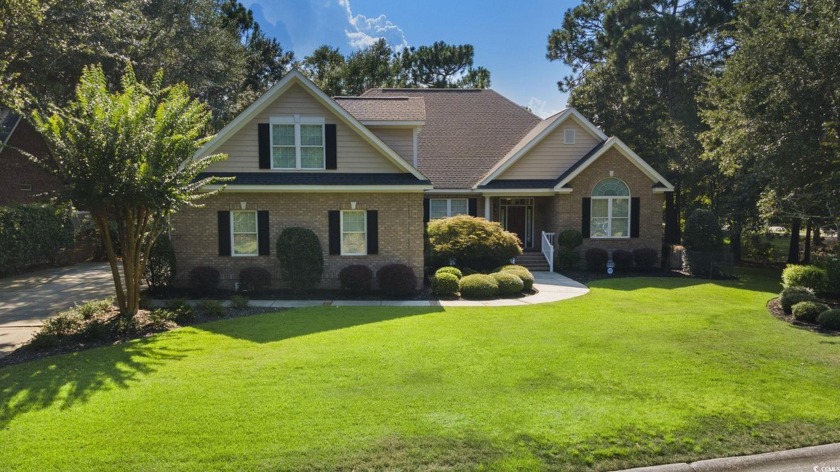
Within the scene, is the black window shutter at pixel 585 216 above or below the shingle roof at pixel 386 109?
below

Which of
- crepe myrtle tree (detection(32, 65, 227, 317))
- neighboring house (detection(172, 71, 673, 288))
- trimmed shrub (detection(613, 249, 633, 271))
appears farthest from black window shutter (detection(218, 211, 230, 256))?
trimmed shrub (detection(613, 249, 633, 271))

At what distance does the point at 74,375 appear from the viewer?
8.12 meters

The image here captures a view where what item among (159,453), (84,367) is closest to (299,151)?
(84,367)

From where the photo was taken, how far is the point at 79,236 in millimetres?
24531

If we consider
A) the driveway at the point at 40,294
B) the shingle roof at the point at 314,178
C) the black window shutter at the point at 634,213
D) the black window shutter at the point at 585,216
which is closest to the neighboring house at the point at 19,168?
the driveway at the point at 40,294

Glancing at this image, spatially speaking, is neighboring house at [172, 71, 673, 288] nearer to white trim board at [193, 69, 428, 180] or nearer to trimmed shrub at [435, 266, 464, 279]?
white trim board at [193, 69, 428, 180]

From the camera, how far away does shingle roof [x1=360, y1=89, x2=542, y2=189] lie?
78.4ft

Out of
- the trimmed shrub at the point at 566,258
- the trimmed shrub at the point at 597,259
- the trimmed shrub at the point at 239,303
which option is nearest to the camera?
the trimmed shrub at the point at 239,303

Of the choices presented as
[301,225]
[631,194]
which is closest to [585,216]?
[631,194]

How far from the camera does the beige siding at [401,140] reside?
1862 centimetres

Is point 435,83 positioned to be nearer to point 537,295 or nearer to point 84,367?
point 537,295

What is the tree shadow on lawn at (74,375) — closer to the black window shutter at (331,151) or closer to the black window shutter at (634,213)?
the black window shutter at (331,151)

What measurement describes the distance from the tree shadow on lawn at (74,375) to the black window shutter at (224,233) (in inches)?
272

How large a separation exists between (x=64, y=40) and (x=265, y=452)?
708 inches
